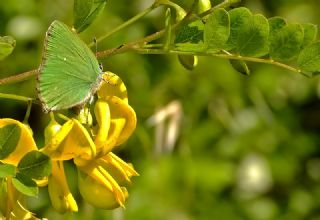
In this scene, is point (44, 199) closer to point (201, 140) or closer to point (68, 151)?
point (201, 140)

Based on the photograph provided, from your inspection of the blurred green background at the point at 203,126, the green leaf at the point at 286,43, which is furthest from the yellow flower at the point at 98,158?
the blurred green background at the point at 203,126

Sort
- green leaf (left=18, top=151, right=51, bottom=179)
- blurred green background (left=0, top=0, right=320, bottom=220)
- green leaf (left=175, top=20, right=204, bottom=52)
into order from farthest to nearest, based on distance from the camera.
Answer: blurred green background (left=0, top=0, right=320, bottom=220) < green leaf (left=175, top=20, right=204, bottom=52) < green leaf (left=18, top=151, right=51, bottom=179)

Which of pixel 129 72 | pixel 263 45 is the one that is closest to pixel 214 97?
pixel 129 72

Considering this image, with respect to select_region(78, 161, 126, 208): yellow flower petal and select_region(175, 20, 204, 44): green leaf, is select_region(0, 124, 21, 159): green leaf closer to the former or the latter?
select_region(78, 161, 126, 208): yellow flower petal

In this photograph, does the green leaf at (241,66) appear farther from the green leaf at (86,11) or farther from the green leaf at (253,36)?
the green leaf at (86,11)

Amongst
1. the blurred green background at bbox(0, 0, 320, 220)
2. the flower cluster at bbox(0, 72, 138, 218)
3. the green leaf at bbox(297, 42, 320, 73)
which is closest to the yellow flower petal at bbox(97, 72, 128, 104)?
the flower cluster at bbox(0, 72, 138, 218)

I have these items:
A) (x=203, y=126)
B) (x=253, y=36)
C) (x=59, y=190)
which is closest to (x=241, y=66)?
(x=253, y=36)

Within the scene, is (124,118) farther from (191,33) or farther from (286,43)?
(286,43)
